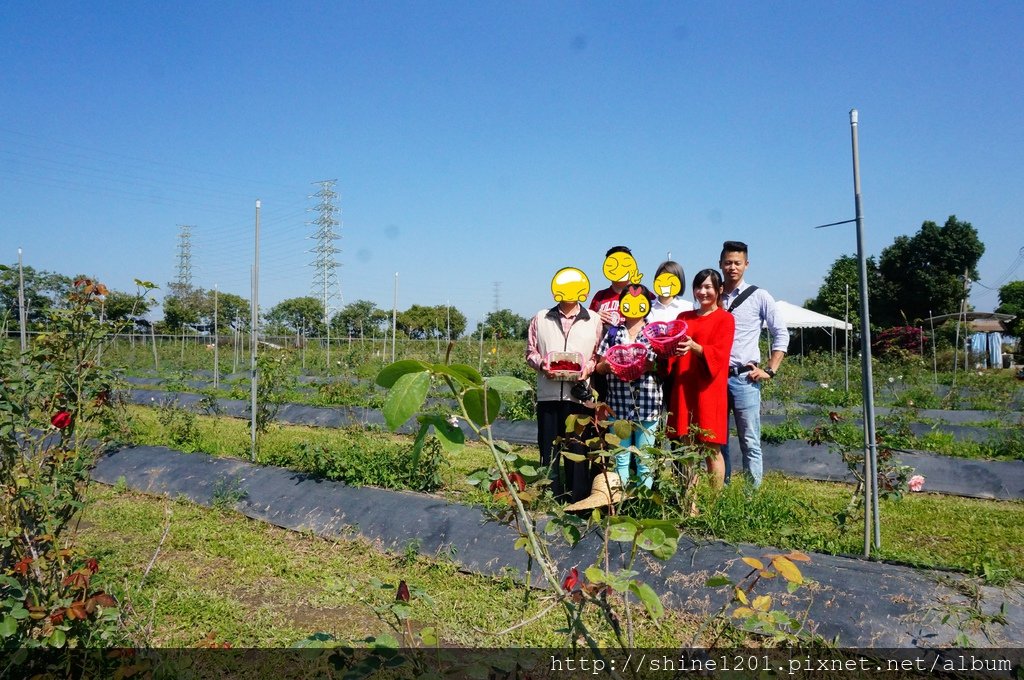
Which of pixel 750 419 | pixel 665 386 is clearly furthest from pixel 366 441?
pixel 750 419

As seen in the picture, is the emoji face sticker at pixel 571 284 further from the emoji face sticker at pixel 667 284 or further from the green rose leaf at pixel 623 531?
the green rose leaf at pixel 623 531

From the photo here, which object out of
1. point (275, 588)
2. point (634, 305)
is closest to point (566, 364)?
point (634, 305)

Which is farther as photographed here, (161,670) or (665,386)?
(665,386)

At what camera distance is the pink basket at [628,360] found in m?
3.51

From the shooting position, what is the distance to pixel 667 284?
402 centimetres

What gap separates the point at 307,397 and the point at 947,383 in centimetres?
1029

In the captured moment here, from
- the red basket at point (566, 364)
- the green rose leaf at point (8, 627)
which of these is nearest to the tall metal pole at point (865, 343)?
the red basket at point (566, 364)

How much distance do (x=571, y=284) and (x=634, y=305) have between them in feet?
1.21

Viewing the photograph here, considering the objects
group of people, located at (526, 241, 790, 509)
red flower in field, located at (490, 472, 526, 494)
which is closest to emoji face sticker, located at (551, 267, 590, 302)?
group of people, located at (526, 241, 790, 509)

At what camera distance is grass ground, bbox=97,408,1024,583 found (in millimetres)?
3201

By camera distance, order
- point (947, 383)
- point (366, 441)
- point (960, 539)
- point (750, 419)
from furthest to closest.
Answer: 1. point (947, 383)
2. point (366, 441)
3. point (750, 419)
4. point (960, 539)

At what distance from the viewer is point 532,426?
7723 mm

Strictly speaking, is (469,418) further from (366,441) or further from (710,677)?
(366,441)

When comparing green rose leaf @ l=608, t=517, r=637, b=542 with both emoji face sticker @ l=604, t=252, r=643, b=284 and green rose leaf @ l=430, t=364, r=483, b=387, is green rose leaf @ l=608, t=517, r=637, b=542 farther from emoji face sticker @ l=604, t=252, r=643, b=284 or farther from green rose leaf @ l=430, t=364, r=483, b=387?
emoji face sticker @ l=604, t=252, r=643, b=284
